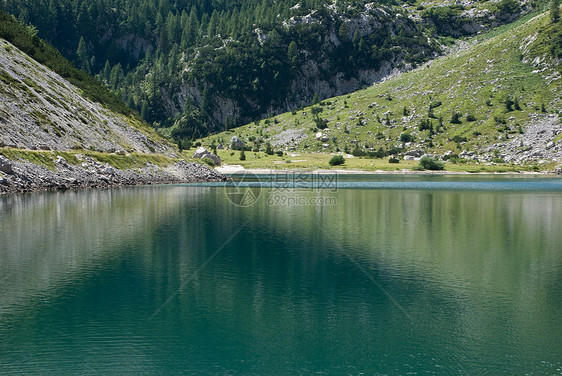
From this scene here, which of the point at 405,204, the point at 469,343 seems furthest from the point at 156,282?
the point at 405,204

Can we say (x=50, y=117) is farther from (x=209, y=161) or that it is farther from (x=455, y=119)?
(x=455, y=119)

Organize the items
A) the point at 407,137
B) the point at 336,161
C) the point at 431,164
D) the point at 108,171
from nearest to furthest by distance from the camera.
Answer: the point at 108,171
the point at 431,164
the point at 336,161
the point at 407,137

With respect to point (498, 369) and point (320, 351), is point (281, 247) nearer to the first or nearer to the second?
point (320, 351)

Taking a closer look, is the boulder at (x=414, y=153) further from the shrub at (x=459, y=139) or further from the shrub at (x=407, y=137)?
the shrub at (x=459, y=139)

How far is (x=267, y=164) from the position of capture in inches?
6644

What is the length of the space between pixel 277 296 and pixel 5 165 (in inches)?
2510

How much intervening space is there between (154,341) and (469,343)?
13.5 metres

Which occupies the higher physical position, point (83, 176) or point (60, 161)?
point (60, 161)

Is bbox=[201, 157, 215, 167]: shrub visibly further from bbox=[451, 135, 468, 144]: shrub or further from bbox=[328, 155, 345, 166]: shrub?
bbox=[451, 135, 468, 144]: shrub

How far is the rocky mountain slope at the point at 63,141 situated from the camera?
77.2m

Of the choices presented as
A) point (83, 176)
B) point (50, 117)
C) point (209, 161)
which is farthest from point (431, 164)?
point (50, 117)

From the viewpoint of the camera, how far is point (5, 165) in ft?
234

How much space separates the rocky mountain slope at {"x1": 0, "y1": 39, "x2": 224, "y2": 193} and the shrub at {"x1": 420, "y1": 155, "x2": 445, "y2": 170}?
272ft

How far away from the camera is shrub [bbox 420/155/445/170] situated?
16425cm
